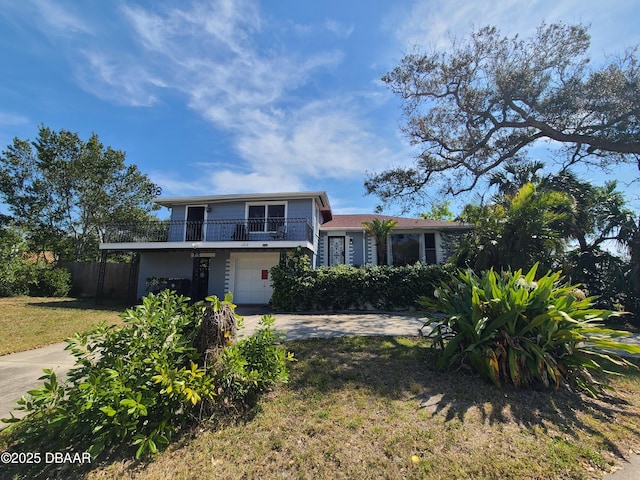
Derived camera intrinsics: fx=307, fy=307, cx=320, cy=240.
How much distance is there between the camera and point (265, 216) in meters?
15.3

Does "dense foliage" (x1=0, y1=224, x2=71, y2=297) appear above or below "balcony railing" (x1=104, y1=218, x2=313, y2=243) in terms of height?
below

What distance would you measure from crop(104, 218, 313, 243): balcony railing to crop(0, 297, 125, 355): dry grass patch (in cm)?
381

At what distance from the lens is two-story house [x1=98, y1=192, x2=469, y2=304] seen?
13.9 meters

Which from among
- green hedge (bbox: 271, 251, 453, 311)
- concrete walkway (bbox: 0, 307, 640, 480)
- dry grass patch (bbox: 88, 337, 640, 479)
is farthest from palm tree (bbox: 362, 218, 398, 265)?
dry grass patch (bbox: 88, 337, 640, 479)

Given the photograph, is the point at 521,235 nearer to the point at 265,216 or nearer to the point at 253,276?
the point at 265,216

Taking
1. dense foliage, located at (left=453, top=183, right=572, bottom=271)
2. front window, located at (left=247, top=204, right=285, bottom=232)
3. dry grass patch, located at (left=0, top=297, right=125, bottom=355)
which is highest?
front window, located at (left=247, top=204, right=285, bottom=232)

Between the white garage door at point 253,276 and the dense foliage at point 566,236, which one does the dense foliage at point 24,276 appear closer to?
the white garage door at point 253,276

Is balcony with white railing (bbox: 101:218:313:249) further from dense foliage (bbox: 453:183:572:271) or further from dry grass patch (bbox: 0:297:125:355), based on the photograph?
dense foliage (bbox: 453:183:572:271)

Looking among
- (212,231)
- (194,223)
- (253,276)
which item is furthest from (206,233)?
(253,276)

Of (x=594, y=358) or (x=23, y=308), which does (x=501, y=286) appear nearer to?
(x=594, y=358)

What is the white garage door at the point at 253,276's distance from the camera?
585 inches

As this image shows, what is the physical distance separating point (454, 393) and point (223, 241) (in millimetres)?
11760

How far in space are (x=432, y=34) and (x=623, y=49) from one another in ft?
16.1

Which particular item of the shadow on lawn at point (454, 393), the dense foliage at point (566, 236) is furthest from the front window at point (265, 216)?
the shadow on lawn at point (454, 393)
